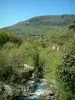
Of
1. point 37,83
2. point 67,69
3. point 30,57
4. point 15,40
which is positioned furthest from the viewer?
point 15,40

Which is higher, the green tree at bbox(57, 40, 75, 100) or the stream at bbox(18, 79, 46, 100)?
the green tree at bbox(57, 40, 75, 100)

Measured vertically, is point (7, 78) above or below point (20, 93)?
above

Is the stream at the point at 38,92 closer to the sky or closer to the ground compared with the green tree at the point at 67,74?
closer to the ground

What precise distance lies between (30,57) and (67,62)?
4323cm

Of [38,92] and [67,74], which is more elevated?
[67,74]

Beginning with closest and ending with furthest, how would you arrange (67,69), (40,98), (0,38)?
(67,69) → (40,98) → (0,38)

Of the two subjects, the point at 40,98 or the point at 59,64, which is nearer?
the point at 59,64

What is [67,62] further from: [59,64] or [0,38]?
[0,38]

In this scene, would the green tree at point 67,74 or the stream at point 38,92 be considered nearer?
the green tree at point 67,74

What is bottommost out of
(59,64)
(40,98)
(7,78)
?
(40,98)

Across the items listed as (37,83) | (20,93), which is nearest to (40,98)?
(20,93)

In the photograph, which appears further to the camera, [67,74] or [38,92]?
[38,92]

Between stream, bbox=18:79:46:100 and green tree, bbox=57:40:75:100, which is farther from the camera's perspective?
stream, bbox=18:79:46:100

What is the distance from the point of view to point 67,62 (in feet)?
106
